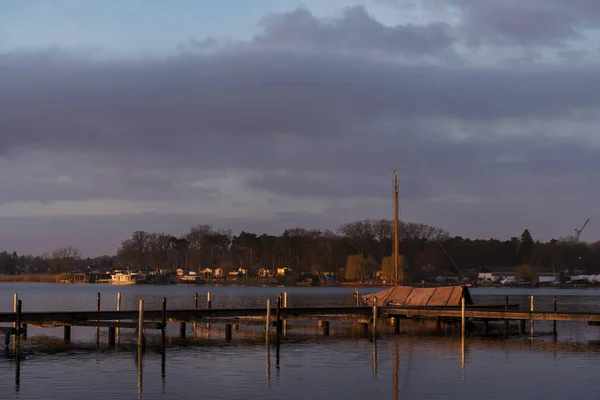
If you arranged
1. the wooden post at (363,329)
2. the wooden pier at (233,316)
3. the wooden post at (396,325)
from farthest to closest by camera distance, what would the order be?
the wooden post at (363,329)
the wooden post at (396,325)
the wooden pier at (233,316)

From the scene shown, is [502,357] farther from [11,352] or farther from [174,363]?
[11,352]

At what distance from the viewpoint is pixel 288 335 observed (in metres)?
53.2

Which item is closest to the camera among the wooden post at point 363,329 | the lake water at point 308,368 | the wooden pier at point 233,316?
the lake water at point 308,368

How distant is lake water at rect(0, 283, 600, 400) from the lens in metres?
31.1

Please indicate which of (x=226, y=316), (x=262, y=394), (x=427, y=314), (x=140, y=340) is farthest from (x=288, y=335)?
(x=262, y=394)

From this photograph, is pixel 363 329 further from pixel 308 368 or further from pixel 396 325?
pixel 308 368

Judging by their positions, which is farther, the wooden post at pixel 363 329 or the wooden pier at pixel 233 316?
the wooden post at pixel 363 329

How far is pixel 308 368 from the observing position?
37.6 meters

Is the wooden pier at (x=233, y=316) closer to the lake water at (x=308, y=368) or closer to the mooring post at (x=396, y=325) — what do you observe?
the mooring post at (x=396, y=325)

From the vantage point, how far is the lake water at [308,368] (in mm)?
31109

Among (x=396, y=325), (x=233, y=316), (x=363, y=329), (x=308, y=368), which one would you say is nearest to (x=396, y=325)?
(x=396, y=325)

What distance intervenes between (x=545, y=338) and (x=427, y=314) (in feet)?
24.5

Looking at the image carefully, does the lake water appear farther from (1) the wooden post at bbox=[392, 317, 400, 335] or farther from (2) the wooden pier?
(1) the wooden post at bbox=[392, 317, 400, 335]

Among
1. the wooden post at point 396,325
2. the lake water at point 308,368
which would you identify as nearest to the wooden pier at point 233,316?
the wooden post at point 396,325
